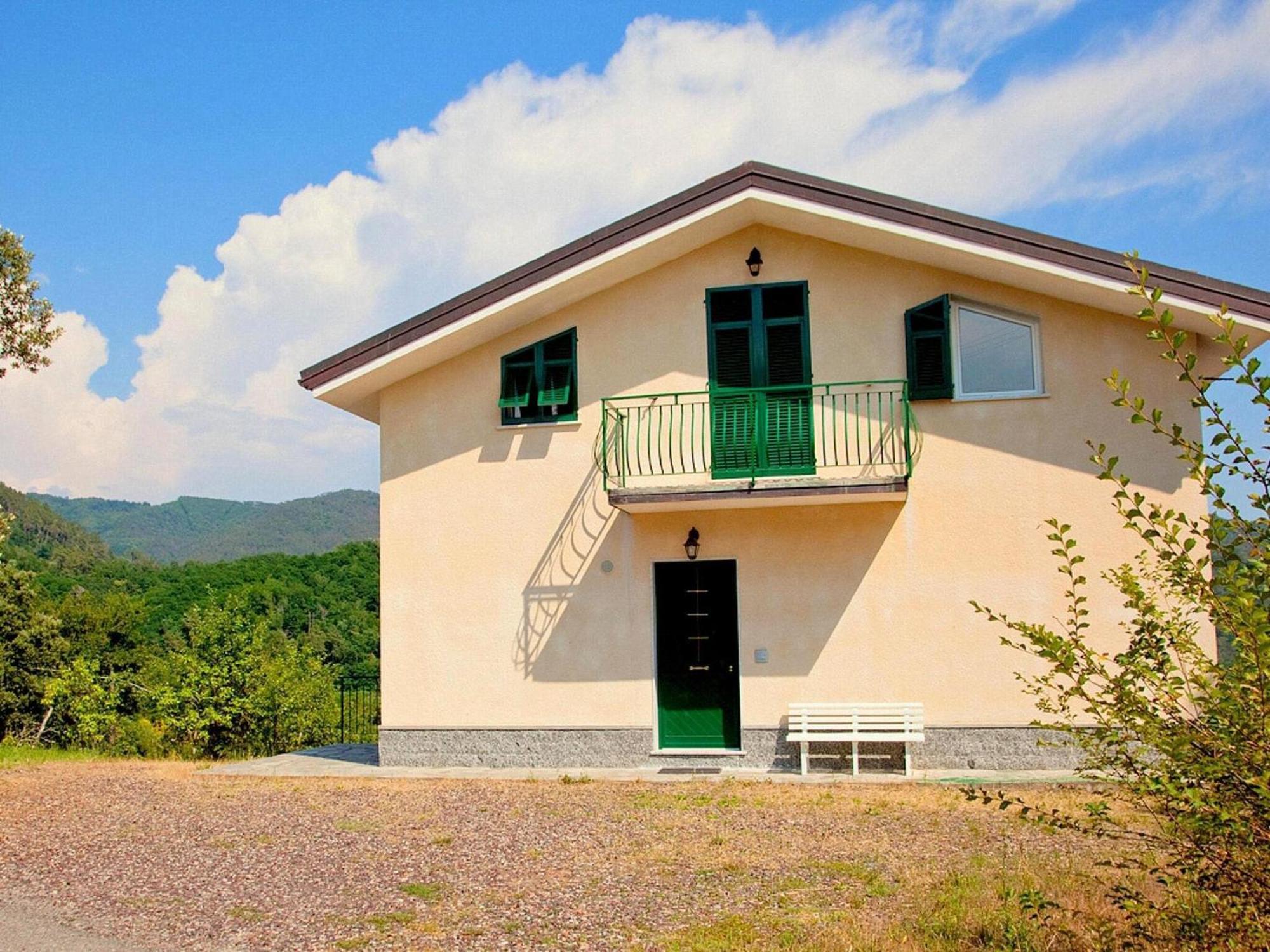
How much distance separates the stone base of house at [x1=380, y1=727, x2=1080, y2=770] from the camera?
11930mm

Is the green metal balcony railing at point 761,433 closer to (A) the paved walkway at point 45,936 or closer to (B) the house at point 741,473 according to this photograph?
(B) the house at point 741,473

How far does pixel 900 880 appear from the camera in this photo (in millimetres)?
7164

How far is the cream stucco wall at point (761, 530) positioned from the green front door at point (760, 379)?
186 mm

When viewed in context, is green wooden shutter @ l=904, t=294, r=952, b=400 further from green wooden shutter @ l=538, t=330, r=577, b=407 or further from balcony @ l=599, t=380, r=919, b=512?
green wooden shutter @ l=538, t=330, r=577, b=407

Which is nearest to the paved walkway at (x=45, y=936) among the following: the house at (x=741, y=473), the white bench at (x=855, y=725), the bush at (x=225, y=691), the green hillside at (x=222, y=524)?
the house at (x=741, y=473)

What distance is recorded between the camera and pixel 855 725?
1194cm

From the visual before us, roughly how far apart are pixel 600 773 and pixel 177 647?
27.8 feet

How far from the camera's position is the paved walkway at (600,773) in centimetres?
1157

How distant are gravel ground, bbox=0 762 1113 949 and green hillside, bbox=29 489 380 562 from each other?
13098 centimetres

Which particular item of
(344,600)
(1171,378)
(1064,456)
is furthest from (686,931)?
(344,600)

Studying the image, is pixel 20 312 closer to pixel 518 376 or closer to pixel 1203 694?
pixel 518 376

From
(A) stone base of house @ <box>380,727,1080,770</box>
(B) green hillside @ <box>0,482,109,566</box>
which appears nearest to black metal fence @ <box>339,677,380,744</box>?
(A) stone base of house @ <box>380,727,1080,770</box>

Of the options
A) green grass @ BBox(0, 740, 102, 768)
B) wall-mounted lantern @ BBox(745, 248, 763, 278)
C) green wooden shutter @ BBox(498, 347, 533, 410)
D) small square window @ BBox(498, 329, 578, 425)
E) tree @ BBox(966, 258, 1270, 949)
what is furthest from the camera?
green grass @ BBox(0, 740, 102, 768)

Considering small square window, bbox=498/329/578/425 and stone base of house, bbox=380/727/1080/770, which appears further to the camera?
small square window, bbox=498/329/578/425
